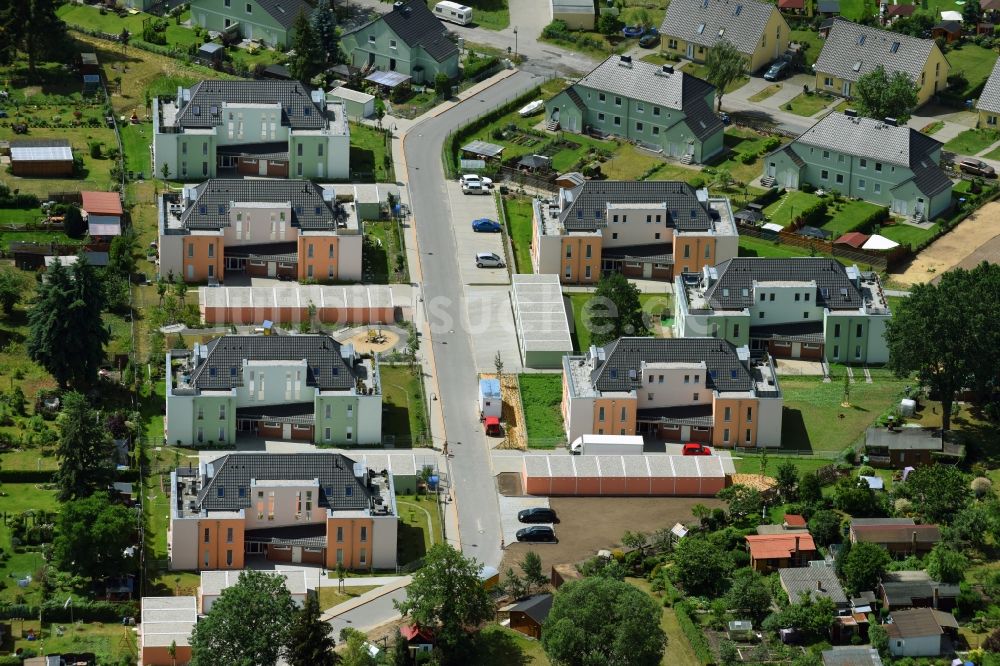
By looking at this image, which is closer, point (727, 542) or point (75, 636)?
point (75, 636)

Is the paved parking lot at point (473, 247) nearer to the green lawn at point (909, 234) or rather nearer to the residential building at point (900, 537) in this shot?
the green lawn at point (909, 234)

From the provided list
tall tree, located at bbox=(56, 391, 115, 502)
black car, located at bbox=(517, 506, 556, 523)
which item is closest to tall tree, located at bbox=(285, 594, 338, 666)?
black car, located at bbox=(517, 506, 556, 523)

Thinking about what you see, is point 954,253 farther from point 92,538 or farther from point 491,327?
point 92,538

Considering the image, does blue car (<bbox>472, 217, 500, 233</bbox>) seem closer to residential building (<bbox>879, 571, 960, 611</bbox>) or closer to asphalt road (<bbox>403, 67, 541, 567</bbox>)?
asphalt road (<bbox>403, 67, 541, 567</bbox>)

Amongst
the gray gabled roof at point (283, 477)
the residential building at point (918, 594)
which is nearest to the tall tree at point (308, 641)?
the gray gabled roof at point (283, 477)

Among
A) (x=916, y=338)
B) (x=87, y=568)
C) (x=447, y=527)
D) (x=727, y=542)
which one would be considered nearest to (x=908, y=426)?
(x=916, y=338)

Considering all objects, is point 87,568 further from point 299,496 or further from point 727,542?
point 727,542
